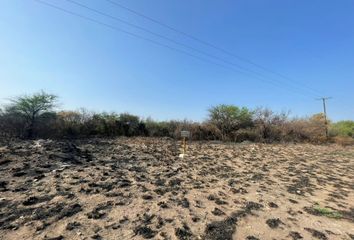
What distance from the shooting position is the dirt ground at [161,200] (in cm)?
303

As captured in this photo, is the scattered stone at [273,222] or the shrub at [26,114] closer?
the scattered stone at [273,222]

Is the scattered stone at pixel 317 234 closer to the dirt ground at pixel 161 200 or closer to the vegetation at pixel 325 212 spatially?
the dirt ground at pixel 161 200

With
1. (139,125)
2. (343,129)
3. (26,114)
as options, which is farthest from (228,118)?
(343,129)

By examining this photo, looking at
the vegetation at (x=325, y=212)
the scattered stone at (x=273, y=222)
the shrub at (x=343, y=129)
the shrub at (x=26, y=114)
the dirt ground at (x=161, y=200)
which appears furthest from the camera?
the shrub at (x=343, y=129)

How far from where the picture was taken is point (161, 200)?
4.02 m

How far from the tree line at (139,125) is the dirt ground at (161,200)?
7.65 metres

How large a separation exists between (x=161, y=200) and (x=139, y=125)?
13.2 metres

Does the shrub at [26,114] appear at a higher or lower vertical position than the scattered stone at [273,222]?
higher

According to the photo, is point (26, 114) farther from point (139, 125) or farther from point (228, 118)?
point (228, 118)

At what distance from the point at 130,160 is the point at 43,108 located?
9.55m

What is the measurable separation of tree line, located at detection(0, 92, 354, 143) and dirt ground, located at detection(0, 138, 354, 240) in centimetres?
765

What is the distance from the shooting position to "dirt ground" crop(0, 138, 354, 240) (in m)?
3.03

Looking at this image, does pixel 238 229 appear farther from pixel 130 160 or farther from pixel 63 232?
pixel 130 160

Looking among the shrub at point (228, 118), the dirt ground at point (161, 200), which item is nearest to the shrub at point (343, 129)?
the shrub at point (228, 118)
